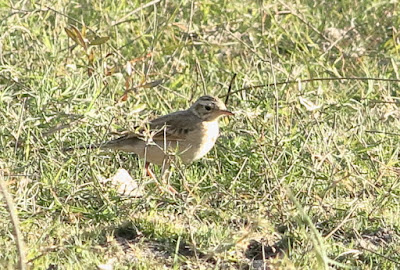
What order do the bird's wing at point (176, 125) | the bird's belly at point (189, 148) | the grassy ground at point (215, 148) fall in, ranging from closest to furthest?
the grassy ground at point (215, 148), the bird's belly at point (189, 148), the bird's wing at point (176, 125)

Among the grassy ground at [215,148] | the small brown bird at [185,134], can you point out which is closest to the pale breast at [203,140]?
the small brown bird at [185,134]

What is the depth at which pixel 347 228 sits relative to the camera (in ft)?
20.9

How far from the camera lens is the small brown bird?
7.18 m

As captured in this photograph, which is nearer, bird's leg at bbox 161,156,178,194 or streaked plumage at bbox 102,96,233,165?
bird's leg at bbox 161,156,178,194

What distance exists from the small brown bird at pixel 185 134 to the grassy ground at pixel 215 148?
141mm

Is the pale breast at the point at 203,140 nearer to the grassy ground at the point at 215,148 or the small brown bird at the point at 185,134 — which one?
the small brown bird at the point at 185,134

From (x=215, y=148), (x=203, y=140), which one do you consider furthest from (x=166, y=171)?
(x=215, y=148)

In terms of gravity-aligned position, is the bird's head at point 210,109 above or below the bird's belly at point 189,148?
above

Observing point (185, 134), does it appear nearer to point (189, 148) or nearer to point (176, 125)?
point (176, 125)

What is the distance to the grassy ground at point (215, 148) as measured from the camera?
6.00m

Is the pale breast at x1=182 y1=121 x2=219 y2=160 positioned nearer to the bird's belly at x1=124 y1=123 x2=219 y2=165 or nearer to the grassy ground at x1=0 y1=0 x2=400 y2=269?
the bird's belly at x1=124 y1=123 x2=219 y2=165

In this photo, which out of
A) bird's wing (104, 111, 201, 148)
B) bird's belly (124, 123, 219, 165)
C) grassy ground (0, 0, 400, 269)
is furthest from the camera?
bird's wing (104, 111, 201, 148)

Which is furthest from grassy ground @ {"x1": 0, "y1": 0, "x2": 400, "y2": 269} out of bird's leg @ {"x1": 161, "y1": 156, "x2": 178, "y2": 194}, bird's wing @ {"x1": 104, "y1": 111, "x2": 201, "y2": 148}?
bird's wing @ {"x1": 104, "y1": 111, "x2": 201, "y2": 148}

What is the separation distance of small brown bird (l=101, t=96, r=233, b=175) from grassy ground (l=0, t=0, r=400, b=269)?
14cm
